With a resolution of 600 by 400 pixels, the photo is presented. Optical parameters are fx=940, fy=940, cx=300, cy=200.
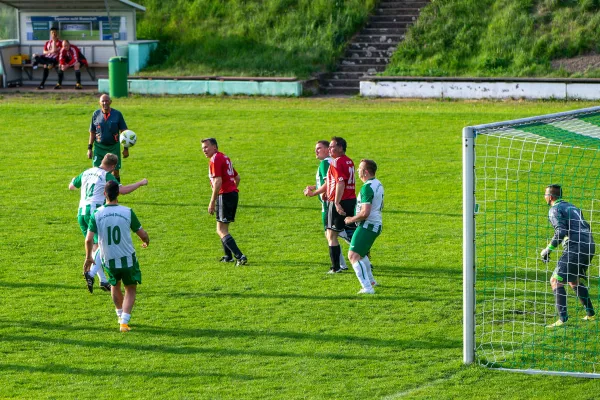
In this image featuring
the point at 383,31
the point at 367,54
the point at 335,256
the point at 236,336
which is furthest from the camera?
the point at 383,31

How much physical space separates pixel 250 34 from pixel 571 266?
83.0 feet

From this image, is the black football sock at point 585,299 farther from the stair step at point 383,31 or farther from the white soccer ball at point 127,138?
the stair step at point 383,31

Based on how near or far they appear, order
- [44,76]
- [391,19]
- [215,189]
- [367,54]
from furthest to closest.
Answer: [391,19] < [367,54] < [44,76] < [215,189]

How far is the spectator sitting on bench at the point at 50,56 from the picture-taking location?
31938 mm

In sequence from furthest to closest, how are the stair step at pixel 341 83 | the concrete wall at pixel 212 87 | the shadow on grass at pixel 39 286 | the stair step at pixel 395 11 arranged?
the stair step at pixel 395 11 → the stair step at pixel 341 83 → the concrete wall at pixel 212 87 → the shadow on grass at pixel 39 286

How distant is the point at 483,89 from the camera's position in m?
28.3

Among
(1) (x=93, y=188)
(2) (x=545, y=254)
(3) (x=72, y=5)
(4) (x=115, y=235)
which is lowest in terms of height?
(2) (x=545, y=254)

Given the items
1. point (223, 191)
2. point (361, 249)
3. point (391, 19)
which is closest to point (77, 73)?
point (391, 19)

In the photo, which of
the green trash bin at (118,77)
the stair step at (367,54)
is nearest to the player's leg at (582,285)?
the green trash bin at (118,77)

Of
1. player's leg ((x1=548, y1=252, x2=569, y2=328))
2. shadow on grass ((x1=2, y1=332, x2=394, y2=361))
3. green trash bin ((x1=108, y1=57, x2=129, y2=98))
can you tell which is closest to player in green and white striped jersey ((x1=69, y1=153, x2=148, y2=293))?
shadow on grass ((x1=2, y1=332, x2=394, y2=361))

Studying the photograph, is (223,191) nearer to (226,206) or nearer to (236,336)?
(226,206)

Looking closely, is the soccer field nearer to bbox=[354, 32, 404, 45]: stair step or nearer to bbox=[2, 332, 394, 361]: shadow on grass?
bbox=[2, 332, 394, 361]: shadow on grass

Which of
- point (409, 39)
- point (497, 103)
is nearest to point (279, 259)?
point (497, 103)

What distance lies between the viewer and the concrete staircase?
3145 cm
